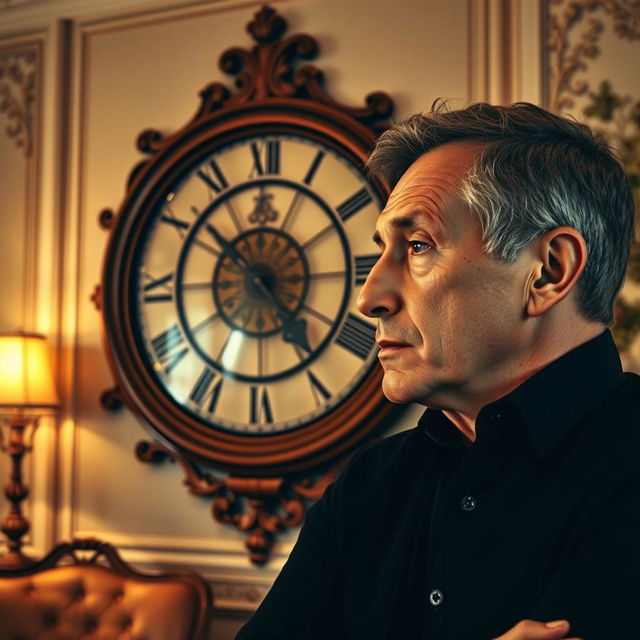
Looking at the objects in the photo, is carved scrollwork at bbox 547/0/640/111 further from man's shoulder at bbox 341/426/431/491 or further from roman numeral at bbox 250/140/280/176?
man's shoulder at bbox 341/426/431/491

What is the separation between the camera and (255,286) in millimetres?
3240

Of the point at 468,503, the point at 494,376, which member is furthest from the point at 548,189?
the point at 468,503

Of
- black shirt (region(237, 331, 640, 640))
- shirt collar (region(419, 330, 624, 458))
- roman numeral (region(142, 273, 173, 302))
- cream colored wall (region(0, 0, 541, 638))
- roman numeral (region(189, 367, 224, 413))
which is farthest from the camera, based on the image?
roman numeral (region(142, 273, 173, 302))

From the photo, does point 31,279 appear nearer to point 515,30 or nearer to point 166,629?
point 166,629

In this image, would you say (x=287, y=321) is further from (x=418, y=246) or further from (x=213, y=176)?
(x=418, y=246)

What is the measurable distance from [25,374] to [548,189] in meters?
2.50

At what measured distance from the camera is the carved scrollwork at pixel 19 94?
3.76 m

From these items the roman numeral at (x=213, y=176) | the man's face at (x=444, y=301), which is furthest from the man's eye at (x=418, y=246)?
the roman numeral at (x=213, y=176)

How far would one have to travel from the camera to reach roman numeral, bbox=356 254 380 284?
10.2 feet

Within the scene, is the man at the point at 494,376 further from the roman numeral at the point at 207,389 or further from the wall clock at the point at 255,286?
the roman numeral at the point at 207,389

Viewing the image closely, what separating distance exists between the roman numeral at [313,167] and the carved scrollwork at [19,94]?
1175mm

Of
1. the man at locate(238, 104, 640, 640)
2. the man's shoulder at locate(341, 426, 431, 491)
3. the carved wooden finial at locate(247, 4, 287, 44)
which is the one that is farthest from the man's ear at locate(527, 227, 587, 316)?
the carved wooden finial at locate(247, 4, 287, 44)

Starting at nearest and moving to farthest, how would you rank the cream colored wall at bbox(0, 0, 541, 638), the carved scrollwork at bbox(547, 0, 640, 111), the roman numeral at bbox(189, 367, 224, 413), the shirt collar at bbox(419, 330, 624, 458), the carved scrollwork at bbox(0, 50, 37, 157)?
the shirt collar at bbox(419, 330, 624, 458), the carved scrollwork at bbox(547, 0, 640, 111), the cream colored wall at bbox(0, 0, 541, 638), the roman numeral at bbox(189, 367, 224, 413), the carved scrollwork at bbox(0, 50, 37, 157)

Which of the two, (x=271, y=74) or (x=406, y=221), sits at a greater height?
(x=271, y=74)
